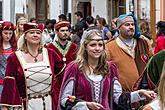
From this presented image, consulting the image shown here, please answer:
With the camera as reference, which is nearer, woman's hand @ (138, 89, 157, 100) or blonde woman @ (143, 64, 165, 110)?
blonde woman @ (143, 64, 165, 110)

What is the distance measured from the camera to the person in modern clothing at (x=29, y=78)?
6336 millimetres

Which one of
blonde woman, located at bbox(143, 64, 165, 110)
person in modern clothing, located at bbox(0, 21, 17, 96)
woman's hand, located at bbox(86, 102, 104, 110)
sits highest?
person in modern clothing, located at bbox(0, 21, 17, 96)

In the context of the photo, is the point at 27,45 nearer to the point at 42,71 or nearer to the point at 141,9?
the point at 42,71

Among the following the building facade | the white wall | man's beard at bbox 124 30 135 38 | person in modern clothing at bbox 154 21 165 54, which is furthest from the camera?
the white wall

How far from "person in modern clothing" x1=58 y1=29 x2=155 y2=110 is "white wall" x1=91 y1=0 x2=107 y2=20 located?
18603 mm

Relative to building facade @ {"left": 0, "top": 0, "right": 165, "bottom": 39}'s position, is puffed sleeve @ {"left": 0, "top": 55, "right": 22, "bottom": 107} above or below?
below

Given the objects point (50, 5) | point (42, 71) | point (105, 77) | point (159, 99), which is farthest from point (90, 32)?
point (50, 5)

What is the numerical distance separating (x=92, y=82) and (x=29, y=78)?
1.29 metres

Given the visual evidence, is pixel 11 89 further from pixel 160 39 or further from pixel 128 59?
pixel 160 39

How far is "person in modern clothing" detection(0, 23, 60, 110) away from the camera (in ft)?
20.8

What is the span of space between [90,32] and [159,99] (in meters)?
1.91

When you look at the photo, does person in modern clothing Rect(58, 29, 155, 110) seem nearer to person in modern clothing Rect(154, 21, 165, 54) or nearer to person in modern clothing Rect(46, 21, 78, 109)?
person in modern clothing Rect(46, 21, 78, 109)

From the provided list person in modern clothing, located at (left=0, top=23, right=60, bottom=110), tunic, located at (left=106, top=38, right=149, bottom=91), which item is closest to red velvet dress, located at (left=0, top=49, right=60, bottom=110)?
person in modern clothing, located at (left=0, top=23, right=60, bottom=110)

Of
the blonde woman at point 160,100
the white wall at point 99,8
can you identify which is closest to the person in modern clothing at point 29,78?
the blonde woman at point 160,100
